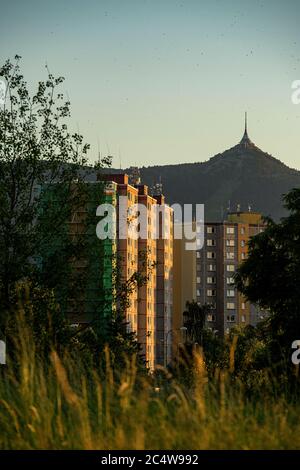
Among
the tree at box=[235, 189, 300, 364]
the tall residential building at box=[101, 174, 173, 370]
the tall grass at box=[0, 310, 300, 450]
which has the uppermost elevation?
the tall residential building at box=[101, 174, 173, 370]

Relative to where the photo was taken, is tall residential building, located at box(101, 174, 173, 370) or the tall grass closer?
the tall grass

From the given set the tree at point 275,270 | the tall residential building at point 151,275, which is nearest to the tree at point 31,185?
the tree at point 275,270

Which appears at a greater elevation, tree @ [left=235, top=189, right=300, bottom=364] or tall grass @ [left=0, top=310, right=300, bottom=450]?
tree @ [left=235, top=189, right=300, bottom=364]

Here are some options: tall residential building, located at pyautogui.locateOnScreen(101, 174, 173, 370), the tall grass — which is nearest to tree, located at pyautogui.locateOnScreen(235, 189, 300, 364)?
the tall grass

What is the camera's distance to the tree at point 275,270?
39.8 meters

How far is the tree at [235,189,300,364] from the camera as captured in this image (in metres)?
39.8

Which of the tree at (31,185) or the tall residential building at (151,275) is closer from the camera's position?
the tree at (31,185)

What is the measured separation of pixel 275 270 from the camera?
134 feet

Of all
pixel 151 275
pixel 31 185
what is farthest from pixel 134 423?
pixel 151 275

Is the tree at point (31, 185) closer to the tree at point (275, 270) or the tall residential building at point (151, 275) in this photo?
the tree at point (275, 270)

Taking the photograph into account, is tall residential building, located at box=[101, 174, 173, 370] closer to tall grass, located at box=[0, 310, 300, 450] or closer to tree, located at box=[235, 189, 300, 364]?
tree, located at box=[235, 189, 300, 364]

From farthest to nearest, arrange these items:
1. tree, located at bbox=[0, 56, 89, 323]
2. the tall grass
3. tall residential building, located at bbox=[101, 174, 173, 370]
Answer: tall residential building, located at bbox=[101, 174, 173, 370] → tree, located at bbox=[0, 56, 89, 323] → the tall grass

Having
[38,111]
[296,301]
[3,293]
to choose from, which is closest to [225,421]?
[3,293]

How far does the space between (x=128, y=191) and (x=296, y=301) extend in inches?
4043
